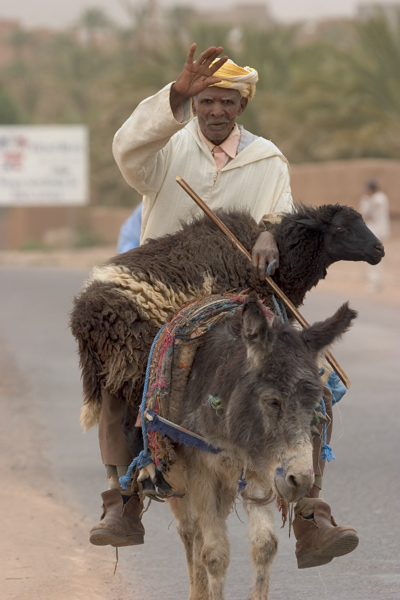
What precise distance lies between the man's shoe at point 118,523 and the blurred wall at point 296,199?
75.0 feet

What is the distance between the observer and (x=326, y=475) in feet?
25.6

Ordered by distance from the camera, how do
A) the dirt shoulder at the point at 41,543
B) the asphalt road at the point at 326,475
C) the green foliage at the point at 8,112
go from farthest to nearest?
the green foliage at the point at 8,112 → the asphalt road at the point at 326,475 → the dirt shoulder at the point at 41,543

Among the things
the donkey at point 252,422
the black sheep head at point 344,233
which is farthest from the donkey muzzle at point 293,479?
the black sheep head at point 344,233

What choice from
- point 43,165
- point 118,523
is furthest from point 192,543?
point 43,165

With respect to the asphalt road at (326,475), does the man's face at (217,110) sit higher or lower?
higher

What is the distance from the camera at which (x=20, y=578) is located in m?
5.63

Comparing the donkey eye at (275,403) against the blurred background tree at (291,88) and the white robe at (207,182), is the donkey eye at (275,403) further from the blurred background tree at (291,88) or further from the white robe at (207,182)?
the blurred background tree at (291,88)

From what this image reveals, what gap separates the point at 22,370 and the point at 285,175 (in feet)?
24.6

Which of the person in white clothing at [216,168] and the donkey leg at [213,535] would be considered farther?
the person in white clothing at [216,168]

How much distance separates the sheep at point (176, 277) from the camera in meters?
4.59

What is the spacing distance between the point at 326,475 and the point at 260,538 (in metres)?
3.35

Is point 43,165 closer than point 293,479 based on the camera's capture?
No

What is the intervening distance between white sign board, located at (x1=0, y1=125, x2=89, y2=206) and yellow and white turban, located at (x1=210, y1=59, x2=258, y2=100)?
30.9m

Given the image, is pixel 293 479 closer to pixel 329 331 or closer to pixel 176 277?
pixel 329 331
